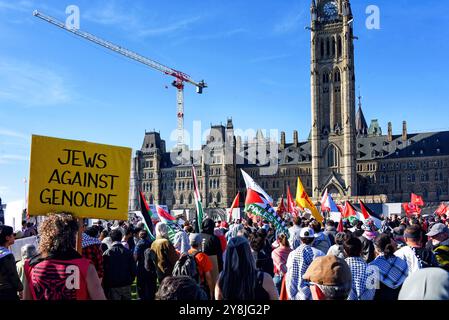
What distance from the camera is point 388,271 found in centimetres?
650

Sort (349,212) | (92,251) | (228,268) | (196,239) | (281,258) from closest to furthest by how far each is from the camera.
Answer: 1. (228,268)
2. (92,251)
3. (196,239)
4. (281,258)
5. (349,212)

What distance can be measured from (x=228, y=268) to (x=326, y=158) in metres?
80.1

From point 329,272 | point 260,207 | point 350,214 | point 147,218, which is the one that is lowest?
point 329,272

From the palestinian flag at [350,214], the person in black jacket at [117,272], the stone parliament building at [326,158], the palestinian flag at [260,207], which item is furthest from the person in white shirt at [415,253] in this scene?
the stone parliament building at [326,158]

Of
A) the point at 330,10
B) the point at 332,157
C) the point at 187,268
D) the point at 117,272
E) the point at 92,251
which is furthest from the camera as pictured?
the point at 330,10

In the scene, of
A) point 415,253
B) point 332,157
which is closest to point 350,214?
point 415,253

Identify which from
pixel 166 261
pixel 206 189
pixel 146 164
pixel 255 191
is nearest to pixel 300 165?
pixel 206 189

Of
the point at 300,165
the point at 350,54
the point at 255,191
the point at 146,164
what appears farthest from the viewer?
the point at 146,164

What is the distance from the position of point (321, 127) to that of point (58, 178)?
80.5 metres

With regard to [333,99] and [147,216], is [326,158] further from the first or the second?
[147,216]

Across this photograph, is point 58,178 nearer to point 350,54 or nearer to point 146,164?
point 350,54

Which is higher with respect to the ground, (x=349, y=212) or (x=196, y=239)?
(x=349, y=212)

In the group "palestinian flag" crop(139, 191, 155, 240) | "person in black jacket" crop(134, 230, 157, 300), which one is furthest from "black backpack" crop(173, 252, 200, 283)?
"palestinian flag" crop(139, 191, 155, 240)

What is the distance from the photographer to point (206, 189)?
9019cm
